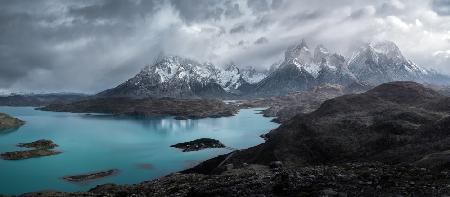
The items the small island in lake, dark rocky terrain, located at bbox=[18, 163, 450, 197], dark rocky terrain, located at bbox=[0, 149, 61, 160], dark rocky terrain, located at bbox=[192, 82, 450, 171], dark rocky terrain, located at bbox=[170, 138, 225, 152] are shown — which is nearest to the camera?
dark rocky terrain, located at bbox=[18, 163, 450, 197]

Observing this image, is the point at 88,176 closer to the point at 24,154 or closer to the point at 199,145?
the point at 24,154

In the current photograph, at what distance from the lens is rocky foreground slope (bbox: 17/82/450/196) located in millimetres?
46688

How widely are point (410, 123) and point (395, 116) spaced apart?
11771mm

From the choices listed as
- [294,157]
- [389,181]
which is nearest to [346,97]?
[294,157]

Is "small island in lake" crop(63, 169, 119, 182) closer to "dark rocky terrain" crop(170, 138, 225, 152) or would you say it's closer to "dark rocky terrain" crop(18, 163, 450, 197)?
"dark rocky terrain" crop(170, 138, 225, 152)

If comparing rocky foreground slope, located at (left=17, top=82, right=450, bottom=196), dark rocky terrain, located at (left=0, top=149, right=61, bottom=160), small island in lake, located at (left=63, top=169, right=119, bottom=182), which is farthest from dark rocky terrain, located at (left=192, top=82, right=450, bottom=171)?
dark rocky terrain, located at (left=0, top=149, right=61, bottom=160)

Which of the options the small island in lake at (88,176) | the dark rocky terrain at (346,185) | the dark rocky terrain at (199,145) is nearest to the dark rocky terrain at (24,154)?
the dark rocky terrain at (199,145)

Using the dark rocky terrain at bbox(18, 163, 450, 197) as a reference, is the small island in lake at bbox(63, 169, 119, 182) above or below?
below

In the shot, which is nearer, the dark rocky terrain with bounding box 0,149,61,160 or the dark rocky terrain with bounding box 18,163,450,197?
the dark rocky terrain with bounding box 18,163,450,197

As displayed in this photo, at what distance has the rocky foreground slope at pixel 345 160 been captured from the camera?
4669 cm

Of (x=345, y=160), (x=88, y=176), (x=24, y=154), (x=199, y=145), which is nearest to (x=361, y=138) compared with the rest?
(x=345, y=160)

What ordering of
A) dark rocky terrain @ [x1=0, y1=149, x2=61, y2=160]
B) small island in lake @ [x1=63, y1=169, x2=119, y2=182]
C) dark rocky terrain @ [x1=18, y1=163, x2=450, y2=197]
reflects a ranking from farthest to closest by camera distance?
dark rocky terrain @ [x1=0, y1=149, x2=61, y2=160] → small island in lake @ [x1=63, y1=169, x2=119, y2=182] → dark rocky terrain @ [x1=18, y1=163, x2=450, y2=197]

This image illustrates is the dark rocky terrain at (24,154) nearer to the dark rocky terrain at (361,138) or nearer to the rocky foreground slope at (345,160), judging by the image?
the rocky foreground slope at (345,160)

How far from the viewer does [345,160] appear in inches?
3770
